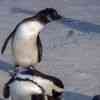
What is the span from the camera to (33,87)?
3.16 feet

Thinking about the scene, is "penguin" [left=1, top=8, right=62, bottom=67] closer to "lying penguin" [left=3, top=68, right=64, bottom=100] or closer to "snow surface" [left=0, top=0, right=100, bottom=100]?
"lying penguin" [left=3, top=68, right=64, bottom=100]

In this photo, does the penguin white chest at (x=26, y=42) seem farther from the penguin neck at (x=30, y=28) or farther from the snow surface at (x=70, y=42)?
the snow surface at (x=70, y=42)

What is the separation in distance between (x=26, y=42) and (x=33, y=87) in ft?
0.35

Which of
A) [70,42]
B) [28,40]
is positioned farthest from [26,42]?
[70,42]

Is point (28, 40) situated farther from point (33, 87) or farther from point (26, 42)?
point (33, 87)

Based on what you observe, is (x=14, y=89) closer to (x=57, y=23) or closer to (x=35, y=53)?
(x=35, y=53)

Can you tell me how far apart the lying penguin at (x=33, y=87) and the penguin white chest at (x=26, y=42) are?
0.08 ft

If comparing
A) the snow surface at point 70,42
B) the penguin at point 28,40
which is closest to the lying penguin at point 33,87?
the penguin at point 28,40

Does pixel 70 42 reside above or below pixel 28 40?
below

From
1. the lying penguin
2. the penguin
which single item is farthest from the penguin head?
the lying penguin

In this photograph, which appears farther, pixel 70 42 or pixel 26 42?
pixel 70 42

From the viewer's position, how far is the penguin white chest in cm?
98

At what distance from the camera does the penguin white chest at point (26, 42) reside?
98cm

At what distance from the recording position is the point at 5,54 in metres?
1.36
